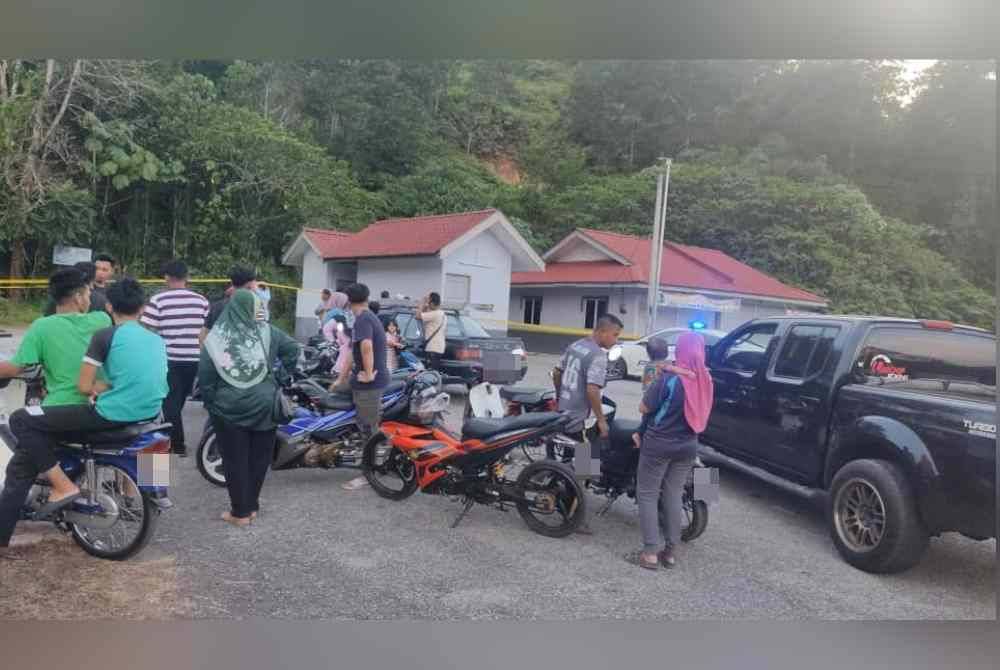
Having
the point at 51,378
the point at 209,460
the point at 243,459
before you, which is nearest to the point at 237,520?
the point at 243,459

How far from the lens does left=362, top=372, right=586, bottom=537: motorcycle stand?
456 cm

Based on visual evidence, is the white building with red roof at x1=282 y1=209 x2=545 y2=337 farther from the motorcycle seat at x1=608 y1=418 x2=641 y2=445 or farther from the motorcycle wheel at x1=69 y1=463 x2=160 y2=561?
the motorcycle wheel at x1=69 y1=463 x2=160 y2=561

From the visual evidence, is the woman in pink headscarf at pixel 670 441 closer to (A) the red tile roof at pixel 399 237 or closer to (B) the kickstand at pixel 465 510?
(B) the kickstand at pixel 465 510

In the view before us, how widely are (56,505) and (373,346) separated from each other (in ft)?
7.11

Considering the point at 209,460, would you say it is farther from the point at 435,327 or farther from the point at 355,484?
the point at 435,327

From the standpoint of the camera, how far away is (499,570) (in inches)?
161

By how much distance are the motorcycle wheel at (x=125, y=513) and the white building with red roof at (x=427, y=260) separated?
2224 mm

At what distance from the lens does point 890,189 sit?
5594 millimetres

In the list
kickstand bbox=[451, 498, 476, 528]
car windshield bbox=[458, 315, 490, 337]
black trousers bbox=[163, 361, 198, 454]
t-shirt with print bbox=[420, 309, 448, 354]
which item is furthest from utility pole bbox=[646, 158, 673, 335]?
black trousers bbox=[163, 361, 198, 454]

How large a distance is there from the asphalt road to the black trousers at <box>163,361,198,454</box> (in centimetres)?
83

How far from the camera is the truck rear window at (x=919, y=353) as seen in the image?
4719 mm

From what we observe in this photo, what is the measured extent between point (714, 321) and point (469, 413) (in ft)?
7.02

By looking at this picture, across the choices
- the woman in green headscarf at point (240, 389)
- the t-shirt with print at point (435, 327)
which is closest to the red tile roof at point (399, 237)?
the t-shirt with print at point (435, 327)
